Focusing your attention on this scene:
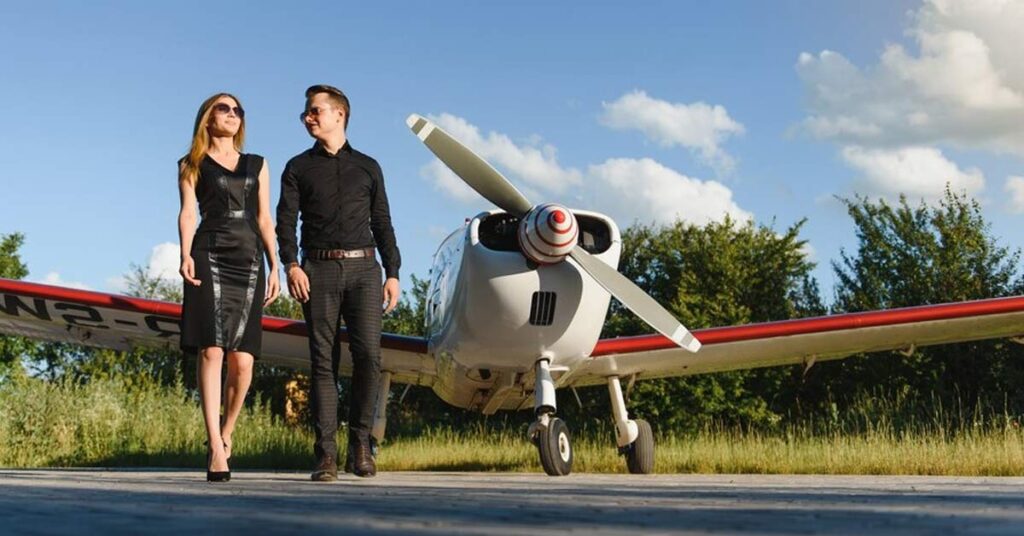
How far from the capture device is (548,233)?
21.8ft

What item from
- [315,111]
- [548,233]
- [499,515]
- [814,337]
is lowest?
[499,515]

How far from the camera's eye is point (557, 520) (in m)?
1.78

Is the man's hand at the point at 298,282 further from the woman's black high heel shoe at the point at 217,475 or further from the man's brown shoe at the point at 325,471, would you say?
the woman's black high heel shoe at the point at 217,475

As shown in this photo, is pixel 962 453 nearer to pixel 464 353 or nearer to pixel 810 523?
pixel 464 353

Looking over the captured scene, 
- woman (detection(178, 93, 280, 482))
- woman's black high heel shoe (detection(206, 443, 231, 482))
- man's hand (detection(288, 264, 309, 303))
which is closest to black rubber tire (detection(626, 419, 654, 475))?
man's hand (detection(288, 264, 309, 303))

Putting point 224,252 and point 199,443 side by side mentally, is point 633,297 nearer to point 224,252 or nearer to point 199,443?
point 224,252

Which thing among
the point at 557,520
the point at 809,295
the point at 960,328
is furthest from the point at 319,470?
the point at 809,295

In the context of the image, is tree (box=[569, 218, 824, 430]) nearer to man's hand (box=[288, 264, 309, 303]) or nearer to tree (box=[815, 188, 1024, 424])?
tree (box=[815, 188, 1024, 424])

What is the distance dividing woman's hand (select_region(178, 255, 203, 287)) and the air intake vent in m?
2.81

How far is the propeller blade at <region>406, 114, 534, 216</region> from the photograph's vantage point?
717cm

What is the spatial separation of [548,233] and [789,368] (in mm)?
16041

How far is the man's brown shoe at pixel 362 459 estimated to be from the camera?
512 cm

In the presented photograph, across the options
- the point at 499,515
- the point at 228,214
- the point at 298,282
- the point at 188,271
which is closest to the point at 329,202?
the point at 298,282

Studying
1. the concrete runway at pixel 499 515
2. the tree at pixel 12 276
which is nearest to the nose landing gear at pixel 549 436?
the concrete runway at pixel 499 515
